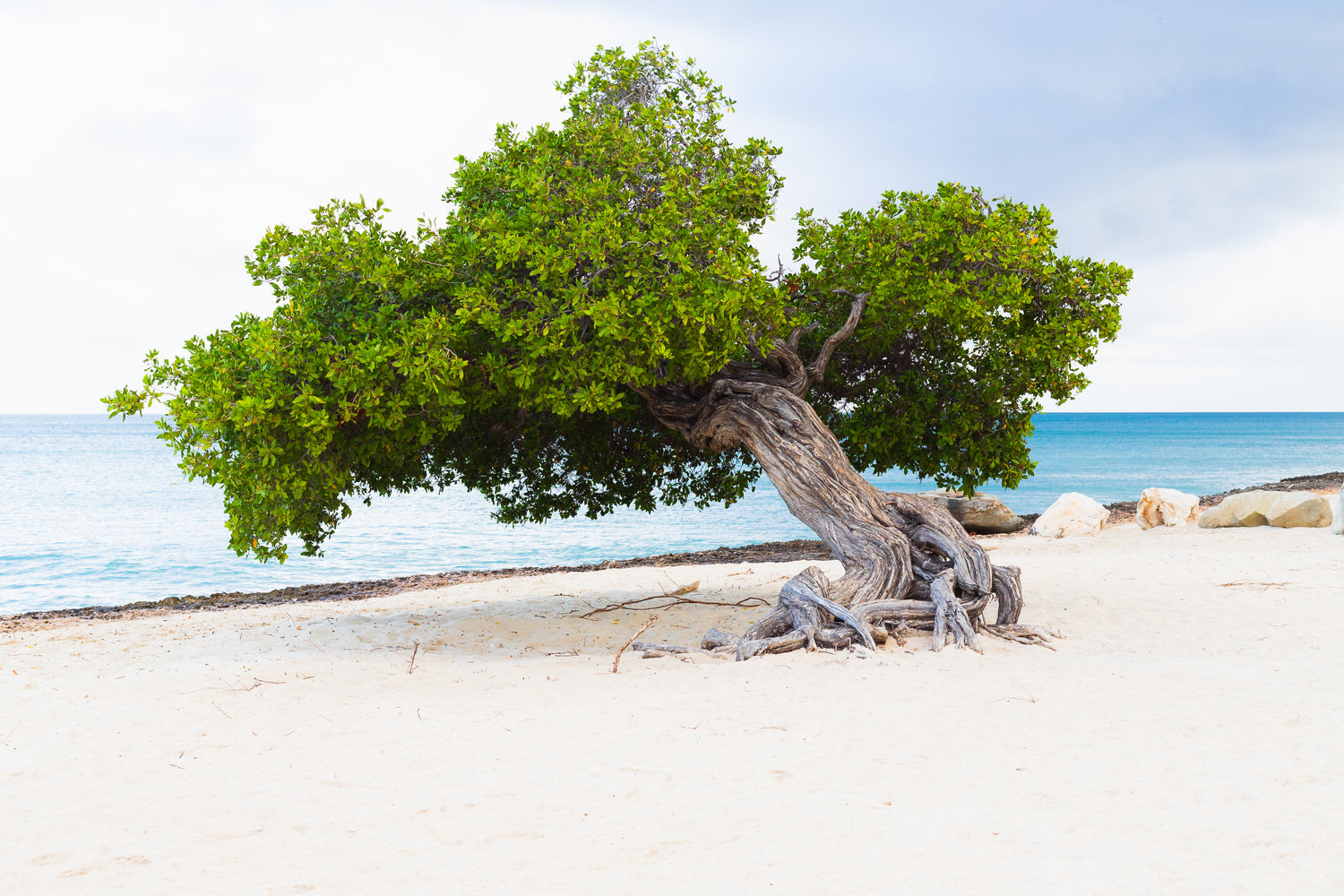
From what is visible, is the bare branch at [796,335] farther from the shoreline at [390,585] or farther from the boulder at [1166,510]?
the boulder at [1166,510]

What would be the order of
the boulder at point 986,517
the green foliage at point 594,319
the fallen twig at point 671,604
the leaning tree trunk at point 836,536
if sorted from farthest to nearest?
the boulder at point 986,517 → the fallen twig at point 671,604 → the leaning tree trunk at point 836,536 → the green foliage at point 594,319

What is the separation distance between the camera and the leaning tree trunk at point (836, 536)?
927 cm

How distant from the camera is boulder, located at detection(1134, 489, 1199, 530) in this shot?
2281 centimetres

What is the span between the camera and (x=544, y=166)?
31.0ft

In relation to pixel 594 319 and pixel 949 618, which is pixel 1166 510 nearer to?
pixel 949 618

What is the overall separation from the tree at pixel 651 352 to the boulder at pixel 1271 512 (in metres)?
10.7

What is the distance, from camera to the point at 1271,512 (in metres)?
19.5

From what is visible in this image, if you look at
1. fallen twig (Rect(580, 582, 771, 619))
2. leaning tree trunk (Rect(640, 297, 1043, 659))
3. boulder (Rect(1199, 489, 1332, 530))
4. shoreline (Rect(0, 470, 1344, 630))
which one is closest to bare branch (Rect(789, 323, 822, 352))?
leaning tree trunk (Rect(640, 297, 1043, 659))

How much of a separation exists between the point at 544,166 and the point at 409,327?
2291mm

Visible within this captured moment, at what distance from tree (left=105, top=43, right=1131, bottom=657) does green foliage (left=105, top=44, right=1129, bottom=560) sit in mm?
38

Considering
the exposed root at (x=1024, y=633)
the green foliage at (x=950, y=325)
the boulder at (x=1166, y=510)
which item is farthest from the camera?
the boulder at (x=1166, y=510)

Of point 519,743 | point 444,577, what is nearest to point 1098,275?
point 519,743

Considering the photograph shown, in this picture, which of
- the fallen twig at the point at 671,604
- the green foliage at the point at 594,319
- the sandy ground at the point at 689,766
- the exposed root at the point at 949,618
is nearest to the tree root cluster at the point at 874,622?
the exposed root at the point at 949,618

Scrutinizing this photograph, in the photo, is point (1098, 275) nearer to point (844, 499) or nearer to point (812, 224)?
point (812, 224)
